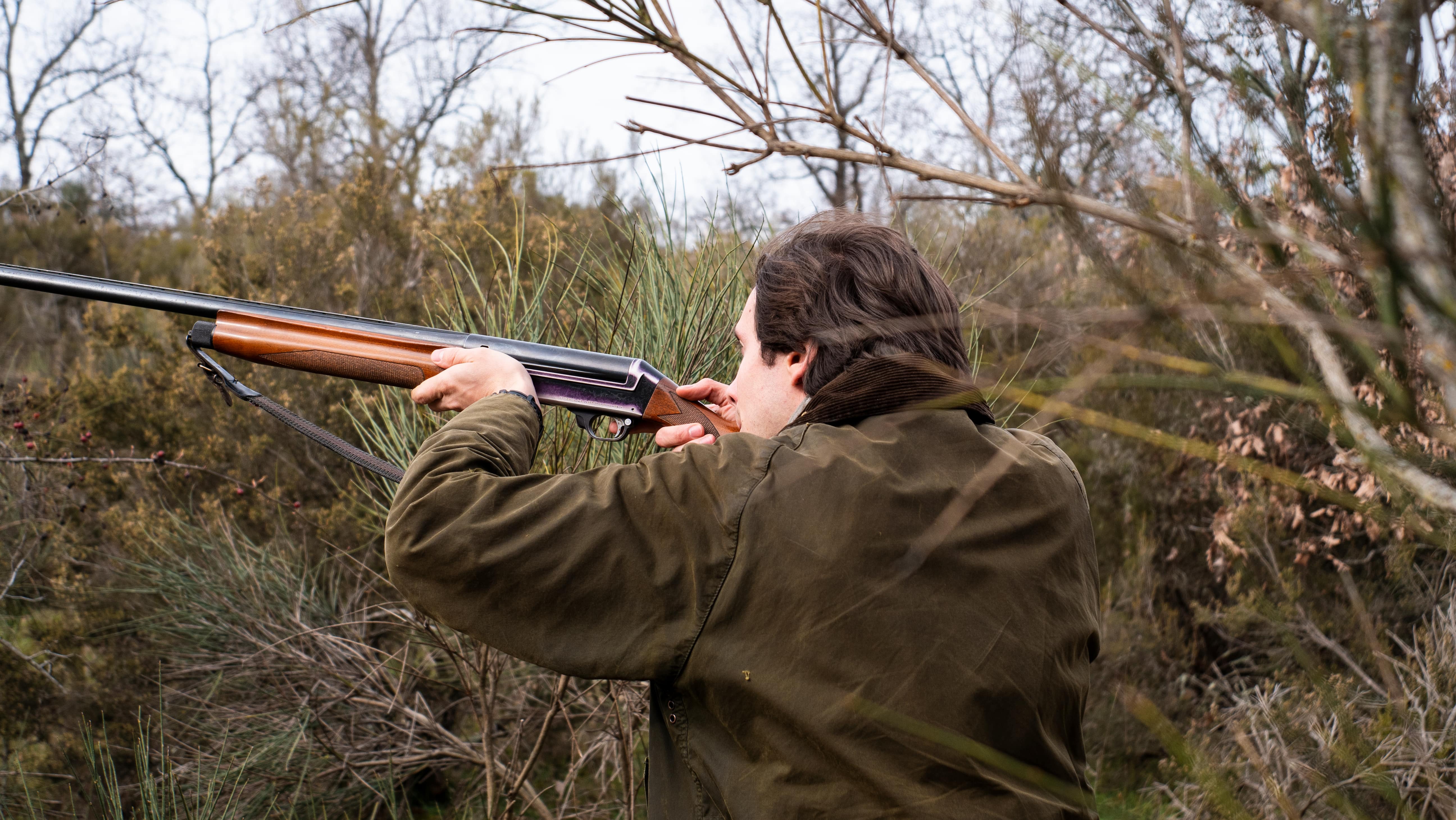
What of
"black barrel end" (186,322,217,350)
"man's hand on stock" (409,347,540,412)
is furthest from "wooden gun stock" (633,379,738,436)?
"black barrel end" (186,322,217,350)

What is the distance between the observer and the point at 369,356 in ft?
7.84

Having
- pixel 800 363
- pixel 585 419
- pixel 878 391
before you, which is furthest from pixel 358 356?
pixel 878 391

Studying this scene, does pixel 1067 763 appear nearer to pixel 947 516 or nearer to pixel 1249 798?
pixel 947 516

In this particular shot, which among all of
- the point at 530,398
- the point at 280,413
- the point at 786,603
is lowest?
the point at 786,603

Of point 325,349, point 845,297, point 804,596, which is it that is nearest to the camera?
point 804,596

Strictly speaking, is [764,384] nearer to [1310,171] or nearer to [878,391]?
[878,391]

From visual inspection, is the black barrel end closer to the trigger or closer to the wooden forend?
the wooden forend

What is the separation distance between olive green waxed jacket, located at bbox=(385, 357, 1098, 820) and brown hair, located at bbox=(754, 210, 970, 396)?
0.20 meters

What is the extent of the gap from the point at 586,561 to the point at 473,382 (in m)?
0.75

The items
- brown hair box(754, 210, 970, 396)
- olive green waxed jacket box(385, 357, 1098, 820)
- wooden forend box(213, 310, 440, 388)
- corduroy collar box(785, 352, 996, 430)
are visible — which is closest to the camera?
olive green waxed jacket box(385, 357, 1098, 820)

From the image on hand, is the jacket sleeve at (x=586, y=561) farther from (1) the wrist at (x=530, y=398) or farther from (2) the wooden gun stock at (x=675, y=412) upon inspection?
(2) the wooden gun stock at (x=675, y=412)

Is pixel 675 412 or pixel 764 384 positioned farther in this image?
pixel 675 412

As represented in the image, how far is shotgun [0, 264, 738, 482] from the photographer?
2197mm

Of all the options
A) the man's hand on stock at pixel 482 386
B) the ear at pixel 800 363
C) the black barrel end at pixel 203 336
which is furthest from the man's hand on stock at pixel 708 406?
the black barrel end at pixel 203 336
